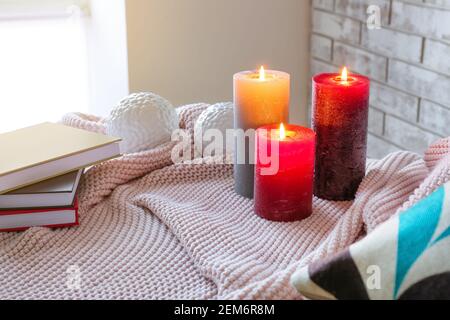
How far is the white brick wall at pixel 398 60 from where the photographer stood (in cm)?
167

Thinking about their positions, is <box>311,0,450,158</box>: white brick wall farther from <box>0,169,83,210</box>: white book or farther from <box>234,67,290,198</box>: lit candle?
<box>0,169,83,210</box>: white book

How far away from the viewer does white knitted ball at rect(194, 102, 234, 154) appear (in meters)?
1.06

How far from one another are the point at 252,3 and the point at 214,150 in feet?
3.73

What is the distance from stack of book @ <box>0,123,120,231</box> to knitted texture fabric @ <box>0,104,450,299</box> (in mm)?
23

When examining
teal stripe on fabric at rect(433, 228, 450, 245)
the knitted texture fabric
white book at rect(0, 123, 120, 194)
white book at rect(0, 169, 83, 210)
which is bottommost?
the knitted texture fabric

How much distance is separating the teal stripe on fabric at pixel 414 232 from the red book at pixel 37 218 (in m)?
0.47

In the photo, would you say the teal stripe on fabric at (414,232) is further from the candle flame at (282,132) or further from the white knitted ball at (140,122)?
the white knitted ball at (140,122)

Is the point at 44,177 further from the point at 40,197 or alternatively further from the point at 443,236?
the point at 443,236

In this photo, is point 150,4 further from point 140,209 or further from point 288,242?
point 288,242

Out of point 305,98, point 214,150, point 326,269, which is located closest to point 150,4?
point 305,98

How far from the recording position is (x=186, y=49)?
209 cm

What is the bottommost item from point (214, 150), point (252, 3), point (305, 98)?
point (305, 98)

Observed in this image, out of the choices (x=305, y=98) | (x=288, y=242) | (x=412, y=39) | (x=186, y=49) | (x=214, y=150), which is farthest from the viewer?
(x=305, y=98)

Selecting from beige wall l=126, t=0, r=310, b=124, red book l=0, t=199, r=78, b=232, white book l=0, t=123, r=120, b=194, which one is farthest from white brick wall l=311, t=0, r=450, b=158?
red book l=0, t=199, r=78, b=232
